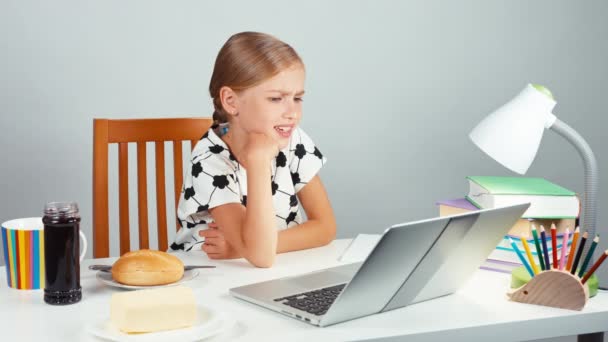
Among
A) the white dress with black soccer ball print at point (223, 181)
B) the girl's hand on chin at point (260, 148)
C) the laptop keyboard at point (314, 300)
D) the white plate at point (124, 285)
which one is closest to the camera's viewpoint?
the laptop keyboard at point (314, 300)

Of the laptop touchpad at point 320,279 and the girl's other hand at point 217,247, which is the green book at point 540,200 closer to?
the laptop touchpad at point 320,279

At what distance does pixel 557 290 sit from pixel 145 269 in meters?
0.60

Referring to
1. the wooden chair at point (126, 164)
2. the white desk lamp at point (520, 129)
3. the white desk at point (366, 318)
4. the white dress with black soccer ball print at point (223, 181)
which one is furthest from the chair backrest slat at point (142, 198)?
the white desk lamp at point (520, 129)

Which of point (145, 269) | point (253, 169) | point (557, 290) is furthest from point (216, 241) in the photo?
point (557, 290)

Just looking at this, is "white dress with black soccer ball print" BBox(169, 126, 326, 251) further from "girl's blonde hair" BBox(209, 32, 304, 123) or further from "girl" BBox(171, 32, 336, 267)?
"girl's blonde hair" BBox(209, 32, 304, 123)

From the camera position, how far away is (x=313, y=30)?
2.54m

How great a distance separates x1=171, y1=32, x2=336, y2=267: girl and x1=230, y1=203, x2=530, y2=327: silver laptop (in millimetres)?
230

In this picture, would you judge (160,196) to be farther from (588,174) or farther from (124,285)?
(588,174)

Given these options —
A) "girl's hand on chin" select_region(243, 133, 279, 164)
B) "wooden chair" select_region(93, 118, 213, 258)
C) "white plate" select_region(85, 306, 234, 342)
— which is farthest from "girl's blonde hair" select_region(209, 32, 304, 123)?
"white plate" select_region(85, 306, 234, 342)

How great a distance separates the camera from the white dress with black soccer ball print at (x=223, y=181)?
1.60 metres

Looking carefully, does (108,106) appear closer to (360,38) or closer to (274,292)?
(360,38)

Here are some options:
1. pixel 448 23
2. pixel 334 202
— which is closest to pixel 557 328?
pixel 334 202

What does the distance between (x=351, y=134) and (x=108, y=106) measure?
0.79 m

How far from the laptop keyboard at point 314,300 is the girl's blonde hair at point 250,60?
1.79 feet
